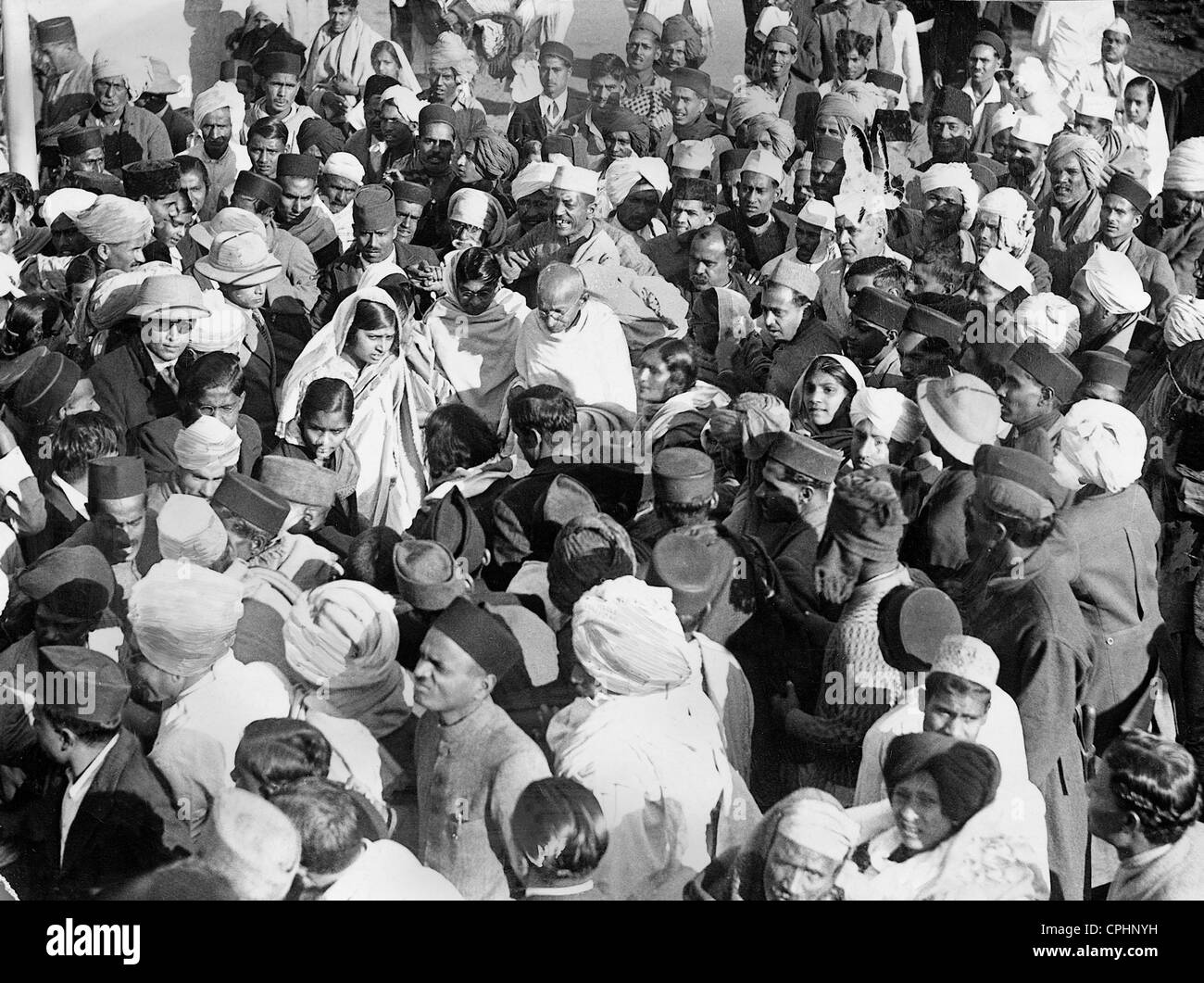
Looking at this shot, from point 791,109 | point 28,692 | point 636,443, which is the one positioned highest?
point 791,109

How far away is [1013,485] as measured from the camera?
8.11m

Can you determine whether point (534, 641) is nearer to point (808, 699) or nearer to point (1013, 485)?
point (808, 699)

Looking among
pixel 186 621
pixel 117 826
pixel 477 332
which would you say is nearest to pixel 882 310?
pixel 477 332

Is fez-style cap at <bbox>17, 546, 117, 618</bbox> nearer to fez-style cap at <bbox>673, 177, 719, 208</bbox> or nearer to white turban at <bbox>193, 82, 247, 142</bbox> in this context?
white turban at <bbox>193, 82, 247, 142</bbox>

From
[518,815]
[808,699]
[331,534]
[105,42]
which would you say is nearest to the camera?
[518,815]

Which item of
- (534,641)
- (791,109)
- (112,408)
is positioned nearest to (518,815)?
(534,641)

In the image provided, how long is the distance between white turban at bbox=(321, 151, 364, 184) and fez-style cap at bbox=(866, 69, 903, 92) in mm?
2751

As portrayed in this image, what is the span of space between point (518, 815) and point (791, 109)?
4.81 m

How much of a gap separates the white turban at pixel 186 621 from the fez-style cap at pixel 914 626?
246cm

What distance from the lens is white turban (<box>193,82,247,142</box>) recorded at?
10.4 meters

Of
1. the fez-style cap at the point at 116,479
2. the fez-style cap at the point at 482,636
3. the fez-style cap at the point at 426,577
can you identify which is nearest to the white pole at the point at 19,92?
the fez-style cap at the point at 116,479

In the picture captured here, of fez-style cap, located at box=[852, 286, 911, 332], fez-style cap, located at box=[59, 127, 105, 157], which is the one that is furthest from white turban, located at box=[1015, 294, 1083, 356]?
fez-style cap, located at box=[59, 127, 105, 157]

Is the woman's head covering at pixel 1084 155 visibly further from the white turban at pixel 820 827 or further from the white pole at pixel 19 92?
the white pole at pixel 19 92

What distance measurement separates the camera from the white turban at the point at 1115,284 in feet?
30.5
